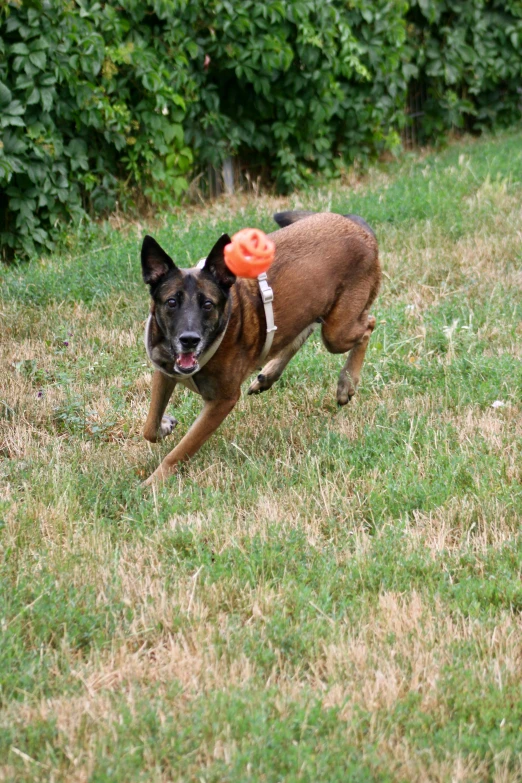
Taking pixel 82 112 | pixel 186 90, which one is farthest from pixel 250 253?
pixel 186 90

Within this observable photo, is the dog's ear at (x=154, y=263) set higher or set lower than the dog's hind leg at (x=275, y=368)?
higher

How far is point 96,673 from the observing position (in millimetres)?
3170

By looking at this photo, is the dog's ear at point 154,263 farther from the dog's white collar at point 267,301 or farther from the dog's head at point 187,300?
the dog's white collar at point 267,301

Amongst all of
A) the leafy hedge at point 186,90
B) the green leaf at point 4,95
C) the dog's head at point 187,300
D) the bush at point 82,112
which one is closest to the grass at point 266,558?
the dog's head at point 187,300

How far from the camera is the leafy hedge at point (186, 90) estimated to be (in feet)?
25.1

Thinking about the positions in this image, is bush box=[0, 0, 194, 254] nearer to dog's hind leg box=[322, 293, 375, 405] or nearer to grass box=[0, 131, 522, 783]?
grass box=[0, 131, 522, 783]

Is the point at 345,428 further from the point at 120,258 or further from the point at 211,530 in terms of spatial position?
the point at 120,258

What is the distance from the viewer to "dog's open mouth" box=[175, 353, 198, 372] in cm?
460

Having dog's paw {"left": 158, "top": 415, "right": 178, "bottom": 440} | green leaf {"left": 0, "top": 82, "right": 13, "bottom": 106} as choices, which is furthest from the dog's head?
green leaf {"left": 0, "top": 82, "right": 13, "bottom": 106}

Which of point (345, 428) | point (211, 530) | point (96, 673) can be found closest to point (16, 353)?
point (345, 428)

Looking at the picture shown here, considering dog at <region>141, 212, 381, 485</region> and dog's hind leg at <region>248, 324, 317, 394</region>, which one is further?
dog's hind leg at <region>248, 324, 317, 394</region>

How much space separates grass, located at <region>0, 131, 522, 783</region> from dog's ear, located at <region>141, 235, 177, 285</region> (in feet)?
3.30

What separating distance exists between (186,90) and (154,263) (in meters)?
4.98

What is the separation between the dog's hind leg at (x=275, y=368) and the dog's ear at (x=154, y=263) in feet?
4.16
